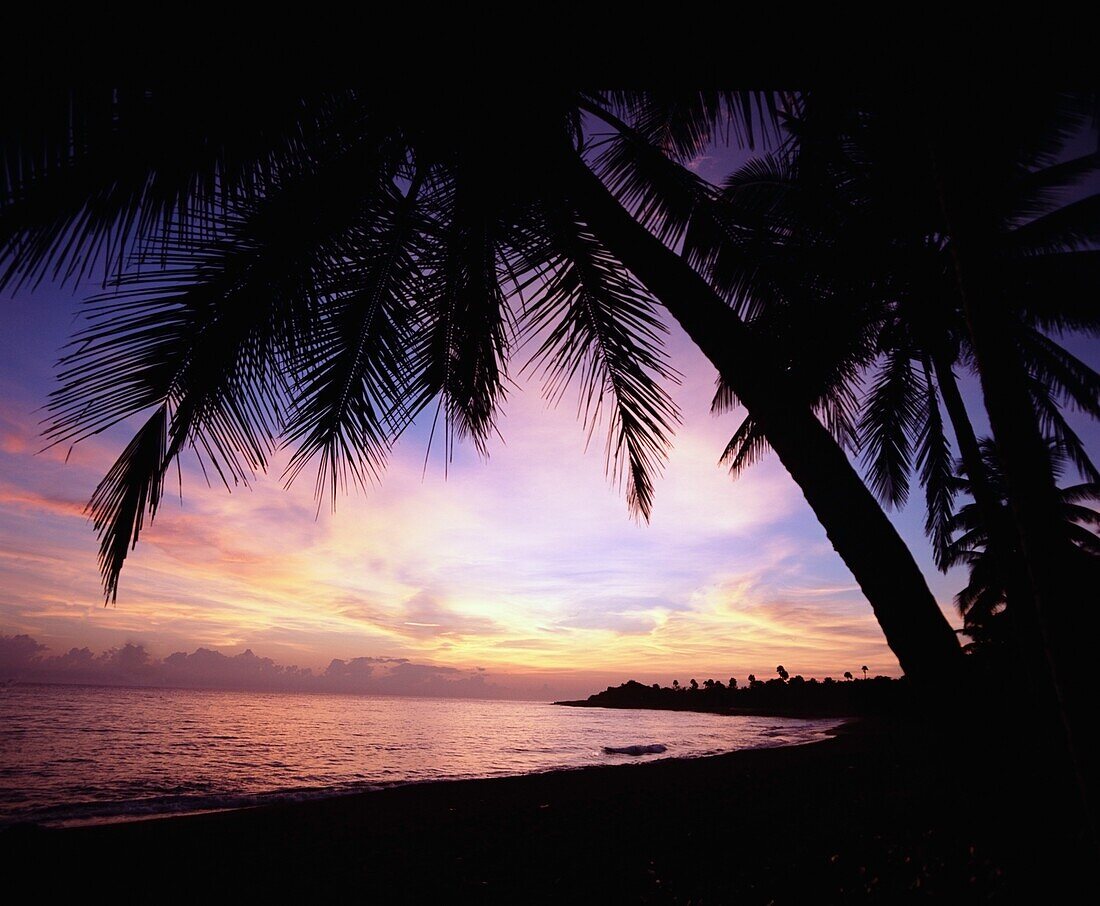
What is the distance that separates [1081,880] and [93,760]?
2122 cm

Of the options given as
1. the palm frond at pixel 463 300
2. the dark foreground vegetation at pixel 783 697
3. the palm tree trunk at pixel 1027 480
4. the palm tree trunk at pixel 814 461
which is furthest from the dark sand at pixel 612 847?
the dark foreground vegetation at pixel 783 697

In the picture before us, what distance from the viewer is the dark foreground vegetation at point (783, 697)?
45.3m

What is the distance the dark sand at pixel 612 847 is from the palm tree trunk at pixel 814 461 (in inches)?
13.4

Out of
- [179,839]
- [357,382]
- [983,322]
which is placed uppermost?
[357,382]

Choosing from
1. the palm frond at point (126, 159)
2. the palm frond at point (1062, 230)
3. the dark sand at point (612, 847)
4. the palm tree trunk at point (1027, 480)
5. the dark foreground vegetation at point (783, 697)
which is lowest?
the dark foreground vegetation at point (783, 697)

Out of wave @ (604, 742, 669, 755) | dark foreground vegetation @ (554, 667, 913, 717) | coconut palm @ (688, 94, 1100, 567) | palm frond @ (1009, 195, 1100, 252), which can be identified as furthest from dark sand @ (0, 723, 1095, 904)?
dark foreground vegetation @ (554, 667, 913, 717)

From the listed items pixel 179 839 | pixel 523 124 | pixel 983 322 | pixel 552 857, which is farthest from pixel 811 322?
pixel 179 839

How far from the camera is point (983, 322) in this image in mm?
1030

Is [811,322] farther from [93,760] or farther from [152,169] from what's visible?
[93,760]

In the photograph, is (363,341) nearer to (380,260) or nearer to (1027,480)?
(380,260)

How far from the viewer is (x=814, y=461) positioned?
6.37ft

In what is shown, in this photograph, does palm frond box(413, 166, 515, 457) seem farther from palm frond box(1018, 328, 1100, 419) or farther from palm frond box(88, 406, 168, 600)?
palm frond box(1018, 328, 1100, 419)

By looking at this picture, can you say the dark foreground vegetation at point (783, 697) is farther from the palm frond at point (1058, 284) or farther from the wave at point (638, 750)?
the palm frond at point (1058, 284)

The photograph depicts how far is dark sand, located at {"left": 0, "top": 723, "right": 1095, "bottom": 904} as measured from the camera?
1.66 metres
